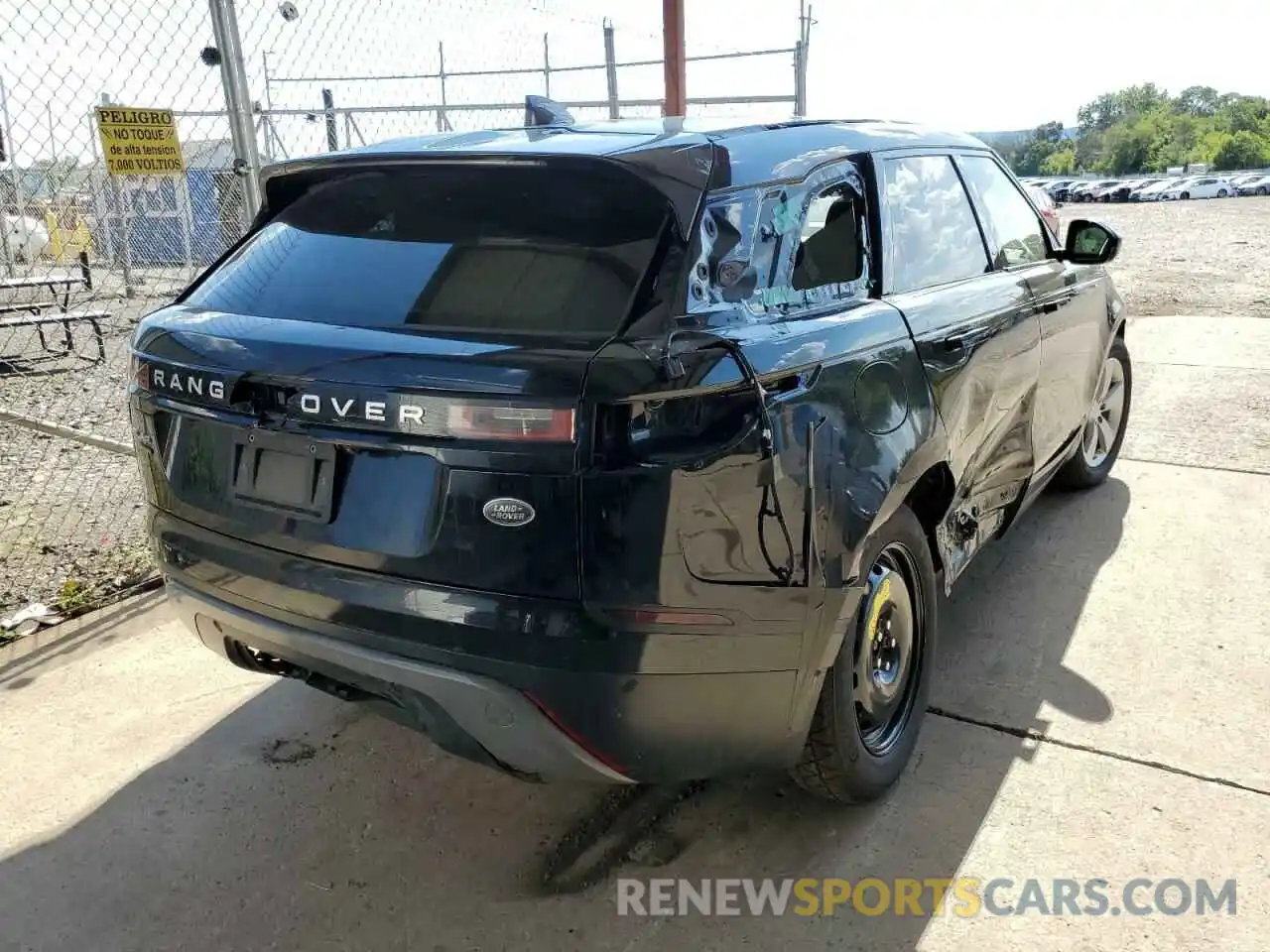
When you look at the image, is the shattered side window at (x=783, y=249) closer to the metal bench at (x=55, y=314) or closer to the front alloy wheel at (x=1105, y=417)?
the front alloy wheel at (x=1105, y=417)

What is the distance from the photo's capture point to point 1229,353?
852cm

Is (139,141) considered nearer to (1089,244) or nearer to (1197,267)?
(1089,244)

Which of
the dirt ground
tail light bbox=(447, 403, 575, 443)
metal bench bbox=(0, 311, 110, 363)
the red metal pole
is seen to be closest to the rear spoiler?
tail light bbox=(447, 403, 575, 443)

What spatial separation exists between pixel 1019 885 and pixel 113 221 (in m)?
11.2

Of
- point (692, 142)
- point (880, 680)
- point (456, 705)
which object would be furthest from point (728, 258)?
point (880, 680)

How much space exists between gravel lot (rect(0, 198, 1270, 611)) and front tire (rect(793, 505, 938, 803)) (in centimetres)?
326

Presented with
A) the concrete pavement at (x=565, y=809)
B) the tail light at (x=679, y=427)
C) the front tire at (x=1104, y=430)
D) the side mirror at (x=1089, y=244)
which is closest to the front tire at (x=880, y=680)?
the concrete pavement at (x=565, y=809)

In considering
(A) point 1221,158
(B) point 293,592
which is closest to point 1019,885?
(B) point 293,592

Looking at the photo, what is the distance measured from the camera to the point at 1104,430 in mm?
5324

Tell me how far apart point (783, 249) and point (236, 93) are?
311 centimetres

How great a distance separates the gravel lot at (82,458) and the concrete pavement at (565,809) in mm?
701

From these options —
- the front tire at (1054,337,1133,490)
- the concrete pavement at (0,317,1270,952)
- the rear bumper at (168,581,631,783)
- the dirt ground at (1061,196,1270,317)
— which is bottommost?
the dirt ground at (1061,196,1270,317)

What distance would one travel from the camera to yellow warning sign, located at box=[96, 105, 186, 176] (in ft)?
13.0

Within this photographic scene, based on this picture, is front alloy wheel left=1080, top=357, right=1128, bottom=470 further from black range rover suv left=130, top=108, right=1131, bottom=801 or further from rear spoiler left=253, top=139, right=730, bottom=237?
rear spoiler left=253, top=139, right=730, bottom=237
